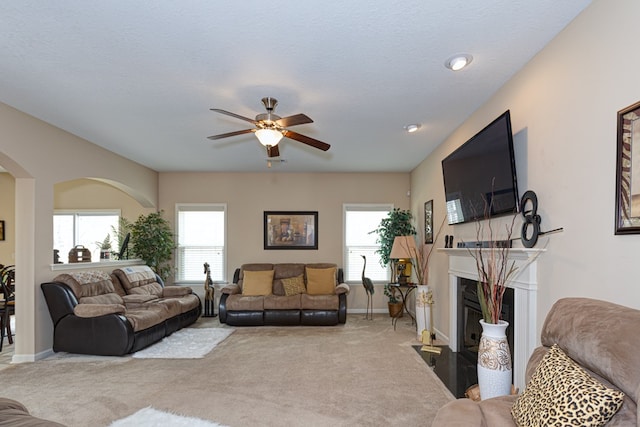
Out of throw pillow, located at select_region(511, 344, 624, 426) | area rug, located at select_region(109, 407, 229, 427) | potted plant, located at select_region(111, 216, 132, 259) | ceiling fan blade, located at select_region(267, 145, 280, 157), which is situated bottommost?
area rug, located at select_region(109, 407, 229, 427)

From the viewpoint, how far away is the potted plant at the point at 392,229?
261 inches

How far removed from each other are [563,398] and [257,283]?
533 cm

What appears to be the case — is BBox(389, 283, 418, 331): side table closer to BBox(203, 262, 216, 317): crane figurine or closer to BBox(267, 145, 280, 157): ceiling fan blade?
BBox(267, 145, 280, 157): ceiling fan blade

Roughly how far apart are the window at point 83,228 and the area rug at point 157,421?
17.2 feet

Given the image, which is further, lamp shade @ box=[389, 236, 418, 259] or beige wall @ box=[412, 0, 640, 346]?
lamp shade @ box=[389, 236, 418, 259]

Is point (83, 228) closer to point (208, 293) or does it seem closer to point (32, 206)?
point (208, 293)

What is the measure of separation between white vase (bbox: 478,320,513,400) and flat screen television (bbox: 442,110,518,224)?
965 mm

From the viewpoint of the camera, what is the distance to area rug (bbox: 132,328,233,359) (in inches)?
172

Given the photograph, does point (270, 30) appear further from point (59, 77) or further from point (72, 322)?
point (72, 322)

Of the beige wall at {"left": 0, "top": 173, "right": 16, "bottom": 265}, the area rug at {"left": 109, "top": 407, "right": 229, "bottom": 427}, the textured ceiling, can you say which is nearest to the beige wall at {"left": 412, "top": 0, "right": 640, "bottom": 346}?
the textured ceiling

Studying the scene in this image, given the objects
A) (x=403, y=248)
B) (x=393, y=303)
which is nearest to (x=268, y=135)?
(x=403, y=248)

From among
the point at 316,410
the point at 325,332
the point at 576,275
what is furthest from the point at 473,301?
the point at 325,332

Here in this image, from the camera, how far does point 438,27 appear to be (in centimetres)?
233

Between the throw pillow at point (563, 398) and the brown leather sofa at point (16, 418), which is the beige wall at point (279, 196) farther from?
the throw pillow at point (563, 398)
